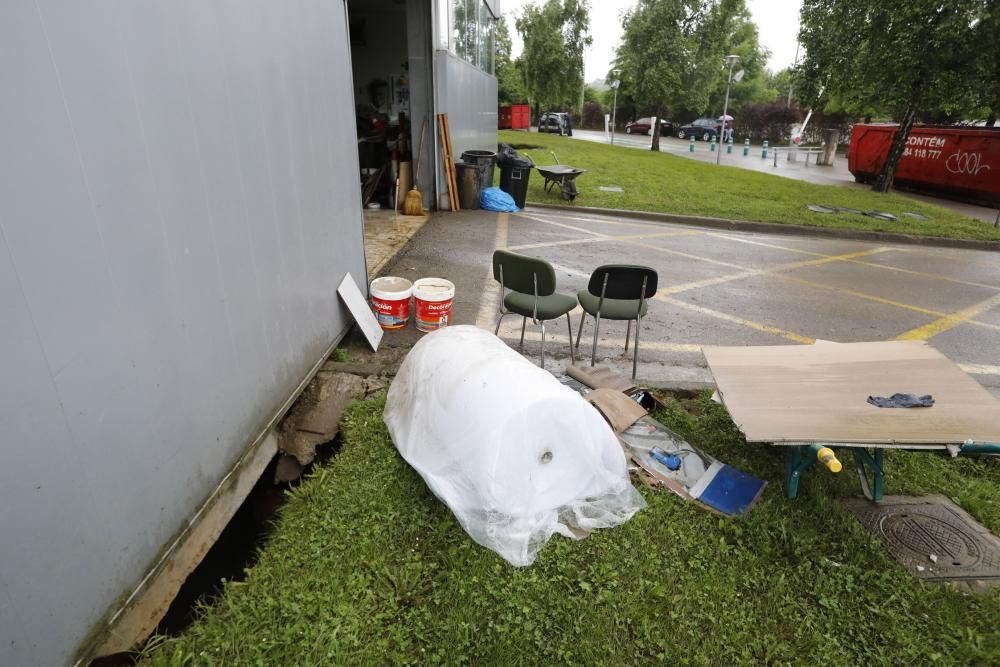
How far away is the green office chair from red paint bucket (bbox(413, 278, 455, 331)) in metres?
0.59

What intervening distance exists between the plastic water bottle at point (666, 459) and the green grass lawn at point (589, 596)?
0.80ft

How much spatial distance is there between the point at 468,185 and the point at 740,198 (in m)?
6.85

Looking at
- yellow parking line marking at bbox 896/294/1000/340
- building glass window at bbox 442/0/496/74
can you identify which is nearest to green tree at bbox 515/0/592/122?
building glass window at bbox 442/0/496/74

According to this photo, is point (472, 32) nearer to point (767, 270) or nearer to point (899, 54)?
point (767, 270)

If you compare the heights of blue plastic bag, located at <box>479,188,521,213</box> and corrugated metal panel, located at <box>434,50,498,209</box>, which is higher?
corrugated metal panel, located at <box>434,50,498,209</box>

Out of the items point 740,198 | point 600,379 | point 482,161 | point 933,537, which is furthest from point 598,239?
point 933,537

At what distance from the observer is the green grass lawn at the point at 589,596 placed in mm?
2236

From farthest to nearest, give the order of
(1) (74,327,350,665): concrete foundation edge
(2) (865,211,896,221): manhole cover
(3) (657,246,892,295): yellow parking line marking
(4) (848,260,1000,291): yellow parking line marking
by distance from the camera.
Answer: (2) (865,211,896,221): manhole cover, (4) (848,260,1000,291): yellow parking line marking, (3) (657,246,892,295): yellow parking line marking, (1) (74,327,350,665): concrete foundation edge

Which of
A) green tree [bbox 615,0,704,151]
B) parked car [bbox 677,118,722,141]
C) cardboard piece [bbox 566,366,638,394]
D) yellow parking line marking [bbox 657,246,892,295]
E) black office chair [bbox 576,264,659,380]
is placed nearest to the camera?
cardboard piece [bbox 566,366,638,394]

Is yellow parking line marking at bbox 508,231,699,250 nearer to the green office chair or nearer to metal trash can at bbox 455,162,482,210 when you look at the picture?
metal trash can at bbox 455,162,482,210

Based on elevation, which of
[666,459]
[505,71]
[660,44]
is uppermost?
[505,71]

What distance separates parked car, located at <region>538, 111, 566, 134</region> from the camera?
3478 centimetres

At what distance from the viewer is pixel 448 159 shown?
1060 centimetres

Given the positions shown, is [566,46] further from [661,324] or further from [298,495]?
[298,495]
